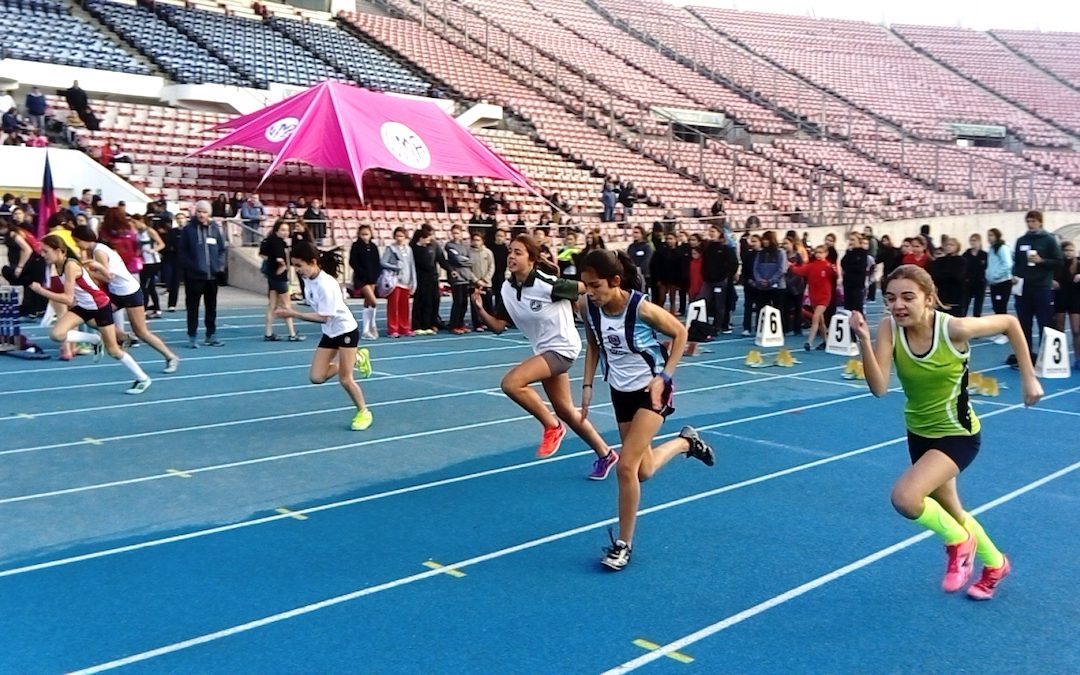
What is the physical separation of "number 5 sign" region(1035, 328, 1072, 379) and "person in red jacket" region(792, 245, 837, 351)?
10.9 ft

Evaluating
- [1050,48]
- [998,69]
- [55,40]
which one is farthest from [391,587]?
[1050,48]

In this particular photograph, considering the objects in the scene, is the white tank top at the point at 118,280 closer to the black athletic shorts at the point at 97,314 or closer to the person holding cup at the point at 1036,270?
the black athletic shorts at the point at 97,314

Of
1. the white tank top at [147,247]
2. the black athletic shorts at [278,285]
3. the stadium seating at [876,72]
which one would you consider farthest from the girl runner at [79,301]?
the stadium seating at [876,72]

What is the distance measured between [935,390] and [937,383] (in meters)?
0.04

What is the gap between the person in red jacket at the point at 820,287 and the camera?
1492 centimetres

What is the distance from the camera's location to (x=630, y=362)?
222 inches

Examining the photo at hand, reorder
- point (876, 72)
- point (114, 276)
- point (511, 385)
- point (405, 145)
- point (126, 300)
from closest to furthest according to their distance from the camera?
point (511, 385) → point (114, 276) → point (126, 300) → point (405, 145) → point (876, 72)

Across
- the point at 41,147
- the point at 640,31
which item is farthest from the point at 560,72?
the point at 41,147

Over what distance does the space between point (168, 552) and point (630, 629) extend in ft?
8.44

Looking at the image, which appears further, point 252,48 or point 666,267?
point 252,48

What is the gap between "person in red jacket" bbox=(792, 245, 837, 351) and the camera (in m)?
14.9

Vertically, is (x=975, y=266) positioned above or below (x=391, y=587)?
above

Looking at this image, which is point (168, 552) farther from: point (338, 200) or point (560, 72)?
point (560, 72)

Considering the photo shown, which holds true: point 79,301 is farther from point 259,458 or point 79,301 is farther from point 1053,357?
point 1053,357
